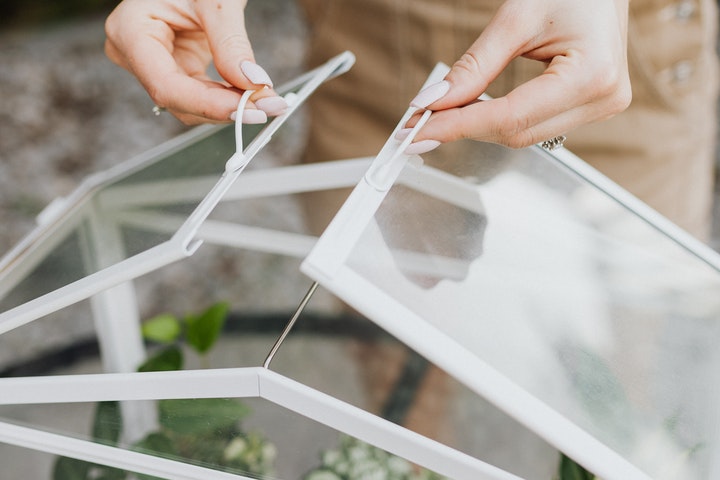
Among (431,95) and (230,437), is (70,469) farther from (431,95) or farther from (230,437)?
(431,95)

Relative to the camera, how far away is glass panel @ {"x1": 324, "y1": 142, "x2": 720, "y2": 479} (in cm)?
42

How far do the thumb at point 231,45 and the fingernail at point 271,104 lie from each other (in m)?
0.01

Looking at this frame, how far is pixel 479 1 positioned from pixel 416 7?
8cm

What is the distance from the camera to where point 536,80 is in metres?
0.52

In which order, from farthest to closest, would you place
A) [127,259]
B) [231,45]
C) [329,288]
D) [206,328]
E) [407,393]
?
1. [407,393]
2. [206,328]
3. [231,45]
4. [127,259]
5. [329,288]

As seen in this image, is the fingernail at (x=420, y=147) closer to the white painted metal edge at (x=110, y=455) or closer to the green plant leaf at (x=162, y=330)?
the white painted metal edge at (x=110, y=455)

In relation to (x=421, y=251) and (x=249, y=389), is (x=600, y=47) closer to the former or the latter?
(x=421, y=251)

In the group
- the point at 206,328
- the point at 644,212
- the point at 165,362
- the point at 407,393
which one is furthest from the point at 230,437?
the point at 407,393

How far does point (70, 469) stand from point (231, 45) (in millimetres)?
456

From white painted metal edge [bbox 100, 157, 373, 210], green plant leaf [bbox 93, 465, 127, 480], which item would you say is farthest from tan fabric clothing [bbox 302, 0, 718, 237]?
green plant leaf [bbox 93, 465, 127, 480]

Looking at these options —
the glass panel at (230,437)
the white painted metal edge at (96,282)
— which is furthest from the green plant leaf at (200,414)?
the white painted metal edge at (96,282)

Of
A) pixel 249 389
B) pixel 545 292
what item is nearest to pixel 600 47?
pixel 545 292

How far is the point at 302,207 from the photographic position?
0.93m

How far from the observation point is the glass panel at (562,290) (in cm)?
42
